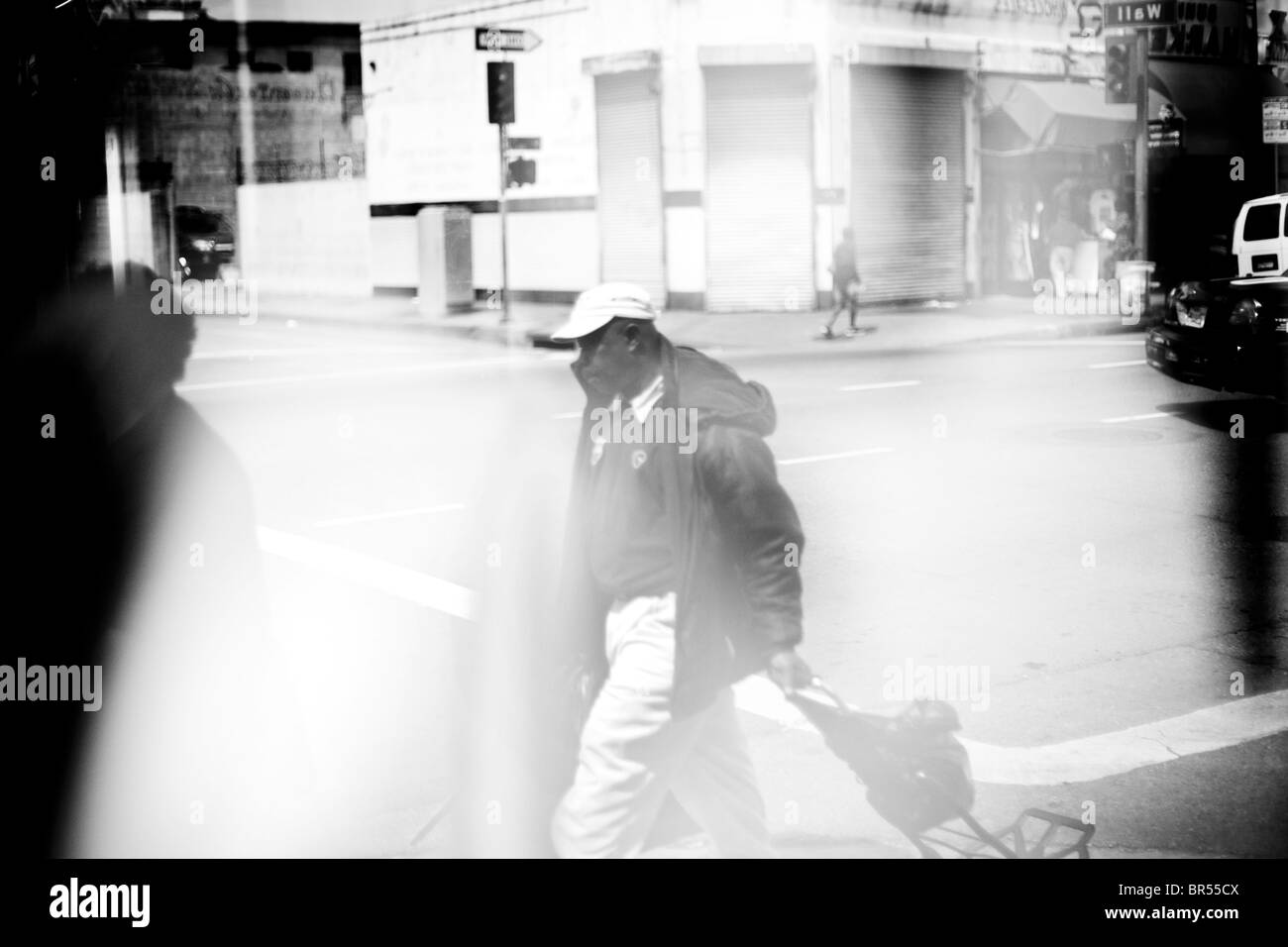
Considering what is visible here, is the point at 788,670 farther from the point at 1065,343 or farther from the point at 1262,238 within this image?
the point at 1262,238

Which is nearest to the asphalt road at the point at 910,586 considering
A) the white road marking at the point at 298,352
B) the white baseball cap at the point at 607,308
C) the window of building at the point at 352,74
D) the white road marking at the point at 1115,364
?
the white baseball cap at the point at 607,308

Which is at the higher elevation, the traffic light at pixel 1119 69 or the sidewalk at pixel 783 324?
the traffic light at pixel 1119 69

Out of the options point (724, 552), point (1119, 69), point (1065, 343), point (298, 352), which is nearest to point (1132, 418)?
point (1065, 343)

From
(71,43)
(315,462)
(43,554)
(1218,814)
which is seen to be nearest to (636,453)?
(43,554)

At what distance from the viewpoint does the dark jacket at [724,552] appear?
3.97 meters

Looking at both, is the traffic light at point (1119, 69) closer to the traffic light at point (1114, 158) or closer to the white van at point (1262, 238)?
the white van at point (1262, 238)

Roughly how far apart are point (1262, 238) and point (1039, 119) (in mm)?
7361

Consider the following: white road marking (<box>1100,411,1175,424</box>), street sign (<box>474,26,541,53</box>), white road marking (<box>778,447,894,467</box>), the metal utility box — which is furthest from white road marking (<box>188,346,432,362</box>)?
white road marking (<box>1100,411,1175,424</box>)

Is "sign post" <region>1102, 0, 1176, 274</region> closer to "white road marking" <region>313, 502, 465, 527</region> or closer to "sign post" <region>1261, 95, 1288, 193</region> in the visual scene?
"sign post" <region>1261, 95, 1288, 193</region>

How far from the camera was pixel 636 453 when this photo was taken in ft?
13.3

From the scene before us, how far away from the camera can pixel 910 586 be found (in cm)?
849

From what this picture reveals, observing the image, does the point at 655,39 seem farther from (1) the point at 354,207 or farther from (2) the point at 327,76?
(2) the point at 327,76

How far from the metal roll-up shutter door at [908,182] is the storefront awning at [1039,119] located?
818mm

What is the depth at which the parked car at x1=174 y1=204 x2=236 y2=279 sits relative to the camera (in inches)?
1463
